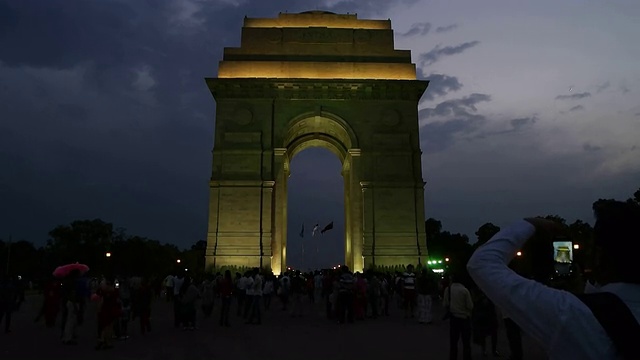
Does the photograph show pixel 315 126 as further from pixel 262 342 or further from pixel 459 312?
pixel 459 312

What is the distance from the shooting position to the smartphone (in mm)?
2408

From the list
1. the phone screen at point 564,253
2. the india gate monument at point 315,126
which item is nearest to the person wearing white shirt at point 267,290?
the india gate monument at point 315,126

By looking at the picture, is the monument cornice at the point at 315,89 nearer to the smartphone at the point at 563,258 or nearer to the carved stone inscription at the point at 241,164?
the carved stone inscription at the point at 241,164

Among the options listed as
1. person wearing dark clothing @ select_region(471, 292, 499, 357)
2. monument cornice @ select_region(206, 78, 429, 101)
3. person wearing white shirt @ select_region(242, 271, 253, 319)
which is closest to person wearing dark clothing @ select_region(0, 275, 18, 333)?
person wearing white shirt @ select_region(242, 271, 253, 319)

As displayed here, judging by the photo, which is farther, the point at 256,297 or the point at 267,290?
the point at 267,290

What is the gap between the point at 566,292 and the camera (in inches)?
73.5

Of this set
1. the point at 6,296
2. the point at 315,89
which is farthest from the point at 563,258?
the point at 315,89

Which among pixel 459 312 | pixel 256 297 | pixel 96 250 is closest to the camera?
pixel 459 312

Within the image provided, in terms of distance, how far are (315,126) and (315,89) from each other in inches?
141

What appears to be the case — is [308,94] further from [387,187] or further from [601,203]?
[601,203]

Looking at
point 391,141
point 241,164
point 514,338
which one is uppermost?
point 391,141

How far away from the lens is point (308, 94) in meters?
34.4

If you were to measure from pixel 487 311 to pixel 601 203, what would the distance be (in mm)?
8575

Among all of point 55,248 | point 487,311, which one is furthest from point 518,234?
point 55,248
